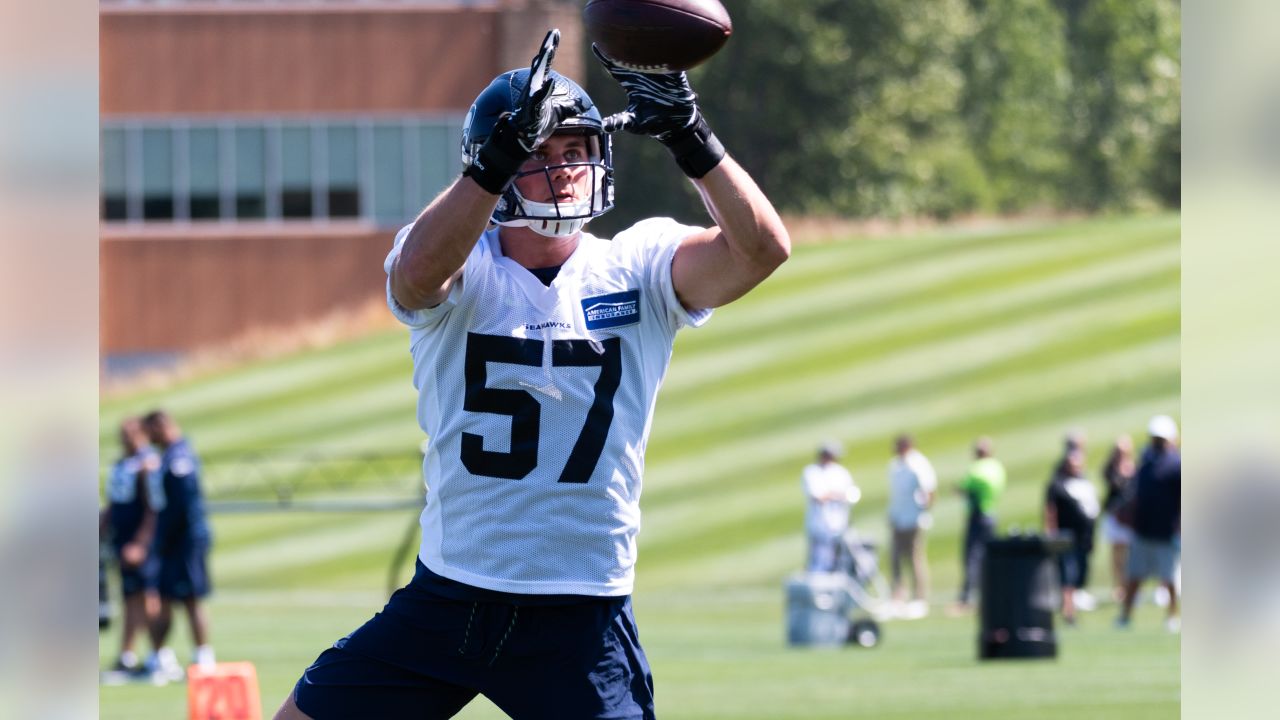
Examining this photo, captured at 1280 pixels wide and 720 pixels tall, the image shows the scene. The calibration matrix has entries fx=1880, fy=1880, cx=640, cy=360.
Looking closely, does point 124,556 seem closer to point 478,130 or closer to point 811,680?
point 811,680

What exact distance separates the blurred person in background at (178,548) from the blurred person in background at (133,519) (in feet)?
0.43

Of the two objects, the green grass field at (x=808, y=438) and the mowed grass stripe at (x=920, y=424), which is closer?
the green grass field at (x=808, y=438)

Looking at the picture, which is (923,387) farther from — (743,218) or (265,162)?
(743,218)

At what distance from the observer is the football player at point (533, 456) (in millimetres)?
4176

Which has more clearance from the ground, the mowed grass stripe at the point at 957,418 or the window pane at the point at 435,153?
the window pane at the point at 435,153

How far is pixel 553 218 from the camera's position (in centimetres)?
420

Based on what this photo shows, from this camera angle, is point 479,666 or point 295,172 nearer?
point 479,666

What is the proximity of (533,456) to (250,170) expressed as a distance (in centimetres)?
3503

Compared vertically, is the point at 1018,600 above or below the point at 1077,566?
above

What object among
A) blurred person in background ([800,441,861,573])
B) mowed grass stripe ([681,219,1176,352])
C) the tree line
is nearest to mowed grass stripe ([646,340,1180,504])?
mowed grass stripe ([681,219,1176,352])

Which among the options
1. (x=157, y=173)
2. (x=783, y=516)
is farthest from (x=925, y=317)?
(x=157, y=173)

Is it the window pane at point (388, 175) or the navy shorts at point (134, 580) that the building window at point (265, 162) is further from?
the navy shorts at point (134, 580)

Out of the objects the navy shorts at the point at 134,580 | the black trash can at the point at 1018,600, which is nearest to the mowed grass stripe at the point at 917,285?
the black trash can at the point at 1018,600
